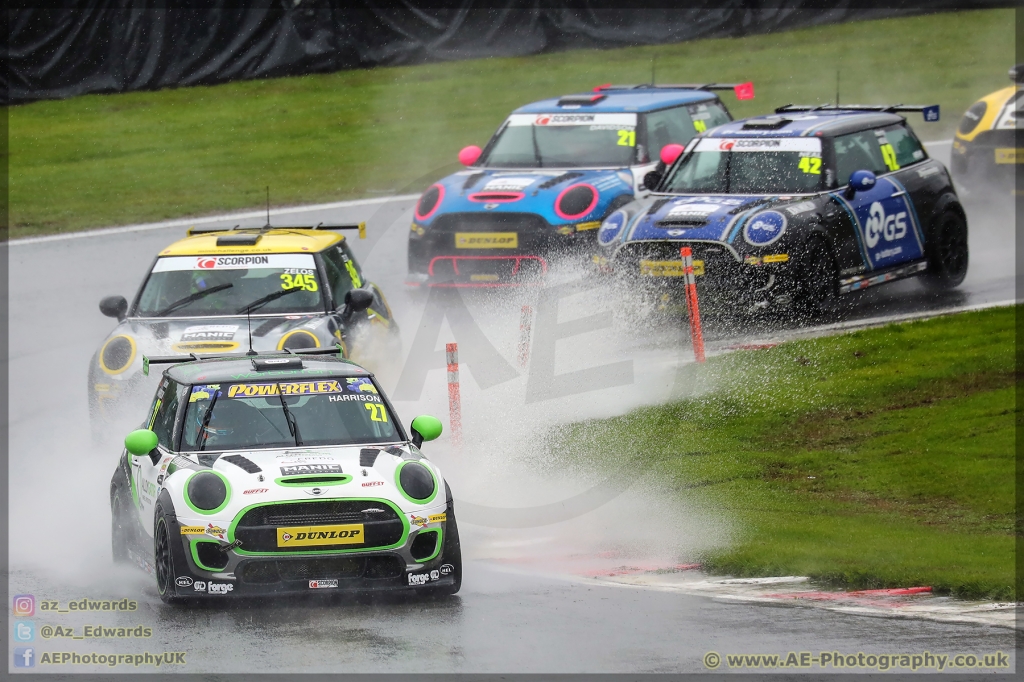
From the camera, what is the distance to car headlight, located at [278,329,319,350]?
11852 mm

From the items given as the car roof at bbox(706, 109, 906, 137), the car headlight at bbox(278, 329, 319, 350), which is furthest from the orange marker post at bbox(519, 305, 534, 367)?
the car roof at bbox(706, 109, 906, 137)

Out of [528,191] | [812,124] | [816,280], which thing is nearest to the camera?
[816,280]

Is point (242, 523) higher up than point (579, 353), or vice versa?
point (242, 523)

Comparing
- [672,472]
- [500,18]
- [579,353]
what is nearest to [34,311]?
[579,353]

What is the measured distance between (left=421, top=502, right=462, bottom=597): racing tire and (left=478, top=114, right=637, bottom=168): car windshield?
8.40 meters

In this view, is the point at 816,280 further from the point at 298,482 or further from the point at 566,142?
the point at 298,482

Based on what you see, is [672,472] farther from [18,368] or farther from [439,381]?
[18,368]

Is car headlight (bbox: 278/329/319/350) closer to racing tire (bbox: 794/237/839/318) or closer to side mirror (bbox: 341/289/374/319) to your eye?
side mirror (bbox: 341/289/374/319)

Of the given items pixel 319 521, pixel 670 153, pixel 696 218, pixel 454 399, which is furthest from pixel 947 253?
pixel 319 521

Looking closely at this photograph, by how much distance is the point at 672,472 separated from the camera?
449 inches

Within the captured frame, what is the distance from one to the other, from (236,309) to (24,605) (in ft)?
13.6

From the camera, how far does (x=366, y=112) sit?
26.6 meters

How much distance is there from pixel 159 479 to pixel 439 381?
17.6 ft

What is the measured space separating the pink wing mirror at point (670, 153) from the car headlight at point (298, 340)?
5171 millimetres
